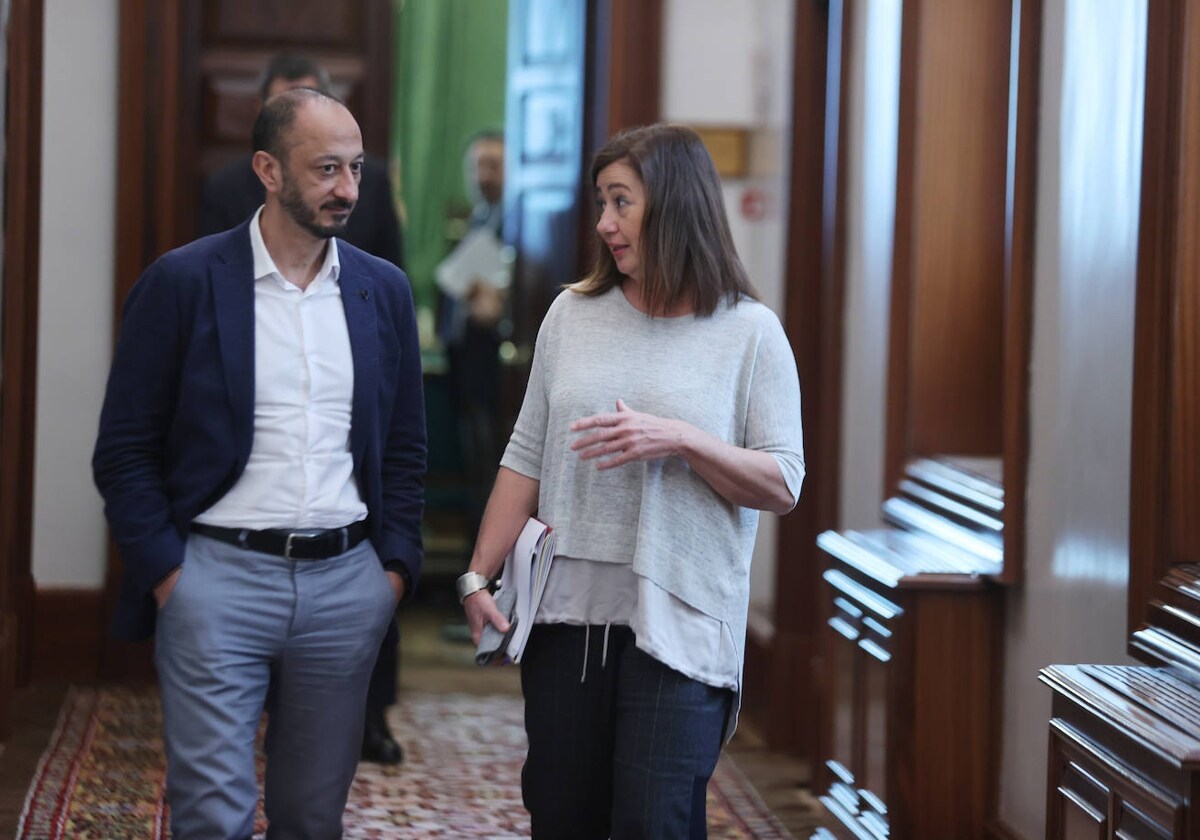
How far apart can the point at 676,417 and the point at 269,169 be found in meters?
0.89

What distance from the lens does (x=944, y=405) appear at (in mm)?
4801

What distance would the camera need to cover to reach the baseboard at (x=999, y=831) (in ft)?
12.9

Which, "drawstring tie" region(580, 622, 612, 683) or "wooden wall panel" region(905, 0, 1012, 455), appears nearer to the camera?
"drawstring tie" region(580, 622, 612, 683)

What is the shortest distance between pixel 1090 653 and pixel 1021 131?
121 centimetres

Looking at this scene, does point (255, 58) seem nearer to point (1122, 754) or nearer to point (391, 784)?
point (391, 784)

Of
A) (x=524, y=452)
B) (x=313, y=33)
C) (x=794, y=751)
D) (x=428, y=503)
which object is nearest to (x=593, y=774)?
(x=524, y=452)

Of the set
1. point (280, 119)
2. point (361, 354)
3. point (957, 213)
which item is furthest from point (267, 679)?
point (957, 213)

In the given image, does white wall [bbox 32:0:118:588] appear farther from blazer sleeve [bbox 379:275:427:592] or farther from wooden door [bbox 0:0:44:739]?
blazer sleeve [bbox 379:275:427:592]

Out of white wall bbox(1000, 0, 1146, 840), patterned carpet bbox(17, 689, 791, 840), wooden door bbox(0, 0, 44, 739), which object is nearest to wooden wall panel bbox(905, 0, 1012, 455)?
white wall bbox(1000, 0, 1146, 840)

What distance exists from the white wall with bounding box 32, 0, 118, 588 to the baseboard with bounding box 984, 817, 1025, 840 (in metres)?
3.81

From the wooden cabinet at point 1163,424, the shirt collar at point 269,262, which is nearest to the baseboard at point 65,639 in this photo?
the shirt collar at point 269,262

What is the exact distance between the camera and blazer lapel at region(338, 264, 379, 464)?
3139 mm

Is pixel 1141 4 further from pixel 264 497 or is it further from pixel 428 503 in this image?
pixel 428 503

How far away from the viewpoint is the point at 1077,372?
145 inches
